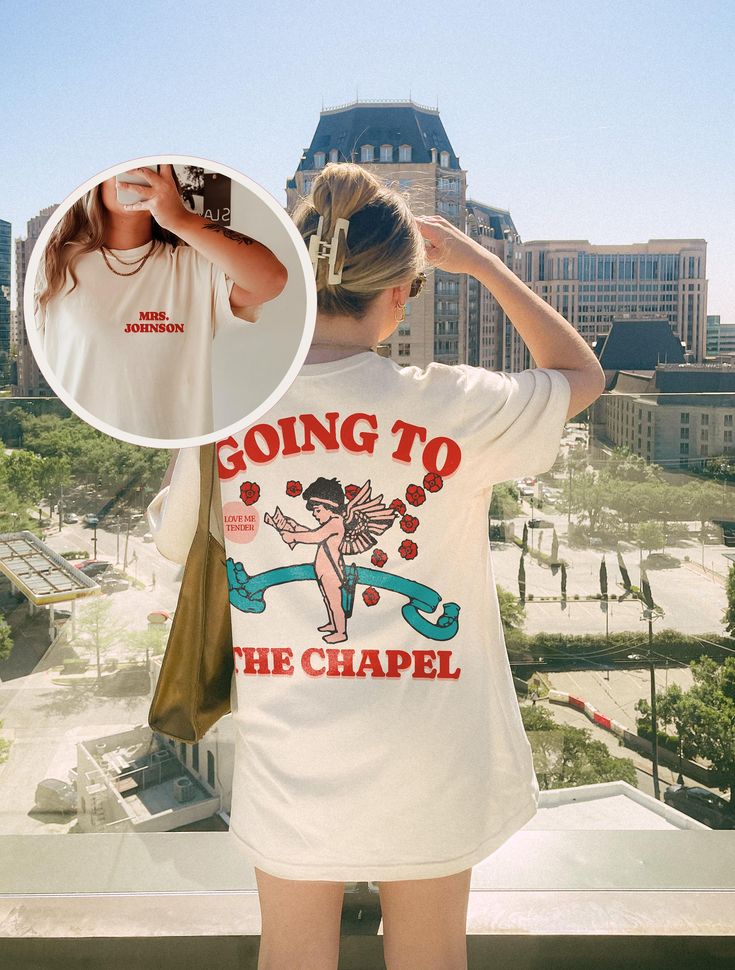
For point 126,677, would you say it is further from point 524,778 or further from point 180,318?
point 180,318

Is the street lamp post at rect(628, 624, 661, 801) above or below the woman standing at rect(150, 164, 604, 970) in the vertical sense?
below

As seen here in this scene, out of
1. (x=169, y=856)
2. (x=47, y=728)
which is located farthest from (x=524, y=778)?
(x=47, y=728)

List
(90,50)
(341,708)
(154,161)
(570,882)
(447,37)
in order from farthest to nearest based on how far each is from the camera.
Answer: (447,37), (90,50), (570,882), (341,708), (154,161)

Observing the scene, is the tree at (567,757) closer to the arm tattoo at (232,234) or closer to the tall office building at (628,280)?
the tall office building at (628,280)

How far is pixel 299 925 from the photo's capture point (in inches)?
29.3

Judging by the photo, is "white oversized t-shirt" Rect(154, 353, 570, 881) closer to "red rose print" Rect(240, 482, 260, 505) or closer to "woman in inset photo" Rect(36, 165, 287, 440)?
"red rose print" Rect(240, 482, 260, 505)

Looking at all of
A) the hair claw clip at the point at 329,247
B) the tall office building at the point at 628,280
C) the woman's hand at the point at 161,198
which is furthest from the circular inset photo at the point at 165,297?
the tall office building at the point at 628,280

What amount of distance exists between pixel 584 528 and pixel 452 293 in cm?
48

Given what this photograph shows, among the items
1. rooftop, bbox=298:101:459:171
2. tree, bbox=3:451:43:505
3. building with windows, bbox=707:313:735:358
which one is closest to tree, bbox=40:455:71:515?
tree, bbox=3:451:43:505

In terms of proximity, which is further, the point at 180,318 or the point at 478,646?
the point at 478,646

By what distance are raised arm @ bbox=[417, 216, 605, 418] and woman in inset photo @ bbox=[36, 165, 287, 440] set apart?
13.2 inches

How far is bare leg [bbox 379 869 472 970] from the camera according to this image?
74cm

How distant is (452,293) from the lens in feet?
4.84

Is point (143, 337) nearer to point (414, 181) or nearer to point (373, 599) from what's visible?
point (373, 599)
